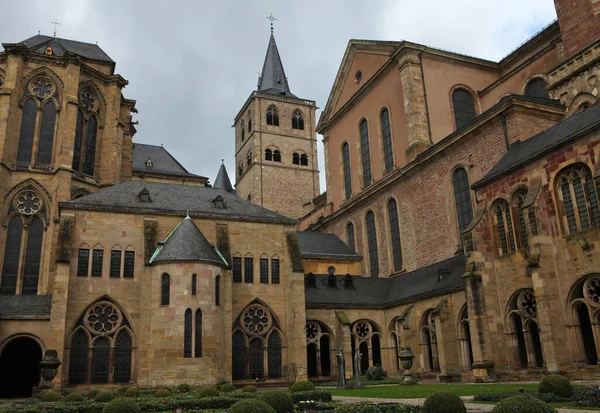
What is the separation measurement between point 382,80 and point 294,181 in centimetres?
3091

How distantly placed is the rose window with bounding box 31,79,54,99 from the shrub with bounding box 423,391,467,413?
120ft

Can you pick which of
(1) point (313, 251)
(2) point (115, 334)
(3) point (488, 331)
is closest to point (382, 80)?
(1) point (313, 251)

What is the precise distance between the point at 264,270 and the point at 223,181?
42746mm

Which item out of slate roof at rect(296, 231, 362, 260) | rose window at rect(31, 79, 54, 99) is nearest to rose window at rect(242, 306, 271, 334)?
slate roof at rect(296, 231, 362, 260)

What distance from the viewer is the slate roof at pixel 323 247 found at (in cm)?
4381

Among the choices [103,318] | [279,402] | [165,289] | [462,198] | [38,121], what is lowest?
[279,402]

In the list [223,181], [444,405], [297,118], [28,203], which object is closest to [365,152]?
[28,203]

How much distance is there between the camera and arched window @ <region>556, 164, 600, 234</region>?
21.6 m

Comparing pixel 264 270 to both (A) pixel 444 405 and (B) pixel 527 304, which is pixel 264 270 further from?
(A) pixel 444 405

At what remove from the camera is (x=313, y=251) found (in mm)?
43969

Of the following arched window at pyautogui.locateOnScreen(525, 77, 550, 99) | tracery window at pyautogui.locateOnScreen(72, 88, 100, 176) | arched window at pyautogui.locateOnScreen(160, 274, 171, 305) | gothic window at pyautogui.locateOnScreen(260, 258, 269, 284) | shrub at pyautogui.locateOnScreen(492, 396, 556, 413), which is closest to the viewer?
shrub at pyautogui.locateOnScreen(492, 396, 556, 413)

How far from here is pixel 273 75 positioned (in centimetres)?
7950

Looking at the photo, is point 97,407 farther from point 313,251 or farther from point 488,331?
point 313,251

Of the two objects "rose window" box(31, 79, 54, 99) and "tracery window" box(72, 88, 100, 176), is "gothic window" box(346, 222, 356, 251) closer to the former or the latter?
"tracery window" box(72, 88, 100, 176)
